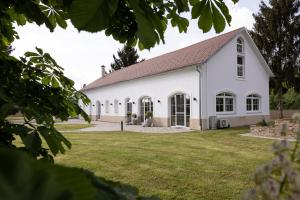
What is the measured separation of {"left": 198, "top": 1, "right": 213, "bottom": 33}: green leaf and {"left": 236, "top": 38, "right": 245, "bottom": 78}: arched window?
21555 millimetres

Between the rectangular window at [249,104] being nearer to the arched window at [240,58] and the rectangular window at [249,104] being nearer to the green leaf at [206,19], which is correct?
the arched window at [240,58]

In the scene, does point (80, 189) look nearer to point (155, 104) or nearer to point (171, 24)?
point (171, 24)

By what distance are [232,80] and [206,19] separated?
2075 centimetres

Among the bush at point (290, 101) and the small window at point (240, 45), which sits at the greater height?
the small window at point (240, 45)

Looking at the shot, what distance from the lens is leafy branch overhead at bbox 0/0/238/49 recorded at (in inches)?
43.5

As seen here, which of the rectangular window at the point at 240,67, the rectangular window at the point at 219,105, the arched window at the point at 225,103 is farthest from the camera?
the rectangular window at the point at 240,67

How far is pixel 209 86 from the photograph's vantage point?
20250 millimetres

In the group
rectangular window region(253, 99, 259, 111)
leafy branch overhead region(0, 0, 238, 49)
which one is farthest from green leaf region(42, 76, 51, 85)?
rectangular window region(253, 99, 259, 111)

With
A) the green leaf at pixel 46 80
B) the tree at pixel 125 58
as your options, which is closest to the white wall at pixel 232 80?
the green leaf at pixel 46 80

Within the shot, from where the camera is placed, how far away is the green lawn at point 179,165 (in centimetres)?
662

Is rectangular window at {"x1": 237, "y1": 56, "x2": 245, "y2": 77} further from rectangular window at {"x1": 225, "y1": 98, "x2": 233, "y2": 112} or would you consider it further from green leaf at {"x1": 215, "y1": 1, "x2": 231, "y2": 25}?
green leaf at {"x1": 215, "y1": 1, "x2": 231, "y2": 25}

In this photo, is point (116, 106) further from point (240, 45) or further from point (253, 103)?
point (240, 45)

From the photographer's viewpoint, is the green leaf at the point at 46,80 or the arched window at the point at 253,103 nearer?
the green leaf at the point at 46,80

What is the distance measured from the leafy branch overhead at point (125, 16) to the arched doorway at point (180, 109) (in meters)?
18.2
